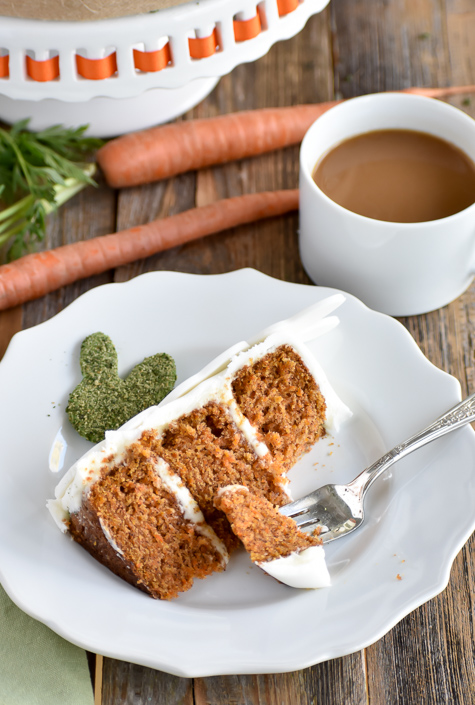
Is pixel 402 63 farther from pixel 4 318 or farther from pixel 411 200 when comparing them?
pixel 4 318

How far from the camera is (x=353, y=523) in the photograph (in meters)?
1.56

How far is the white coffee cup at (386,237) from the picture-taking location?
1.77 metres

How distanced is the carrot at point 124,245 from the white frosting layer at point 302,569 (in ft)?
3.35

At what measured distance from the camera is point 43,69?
177cm

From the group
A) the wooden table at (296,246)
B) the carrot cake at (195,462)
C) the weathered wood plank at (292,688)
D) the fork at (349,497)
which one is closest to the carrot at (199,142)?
A: the wooden table at (296,246)

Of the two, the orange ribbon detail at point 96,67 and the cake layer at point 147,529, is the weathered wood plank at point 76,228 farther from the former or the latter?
the cake layer at point 147,529

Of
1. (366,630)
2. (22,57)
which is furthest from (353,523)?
(22,57)

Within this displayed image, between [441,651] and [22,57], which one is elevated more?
[22,57]

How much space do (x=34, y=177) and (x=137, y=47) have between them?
21.7 inches

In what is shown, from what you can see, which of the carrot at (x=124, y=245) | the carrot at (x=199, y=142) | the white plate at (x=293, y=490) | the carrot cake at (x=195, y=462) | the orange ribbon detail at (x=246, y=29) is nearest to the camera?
the white plate at (x=293, y=490)

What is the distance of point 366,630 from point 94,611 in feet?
1.65

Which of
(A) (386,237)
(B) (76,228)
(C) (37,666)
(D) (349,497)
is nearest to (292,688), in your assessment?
(D) (349,497)

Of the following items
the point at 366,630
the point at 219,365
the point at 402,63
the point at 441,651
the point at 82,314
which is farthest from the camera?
the point at 402,63

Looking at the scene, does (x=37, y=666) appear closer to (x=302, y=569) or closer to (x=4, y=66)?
(x=302, y=569)
